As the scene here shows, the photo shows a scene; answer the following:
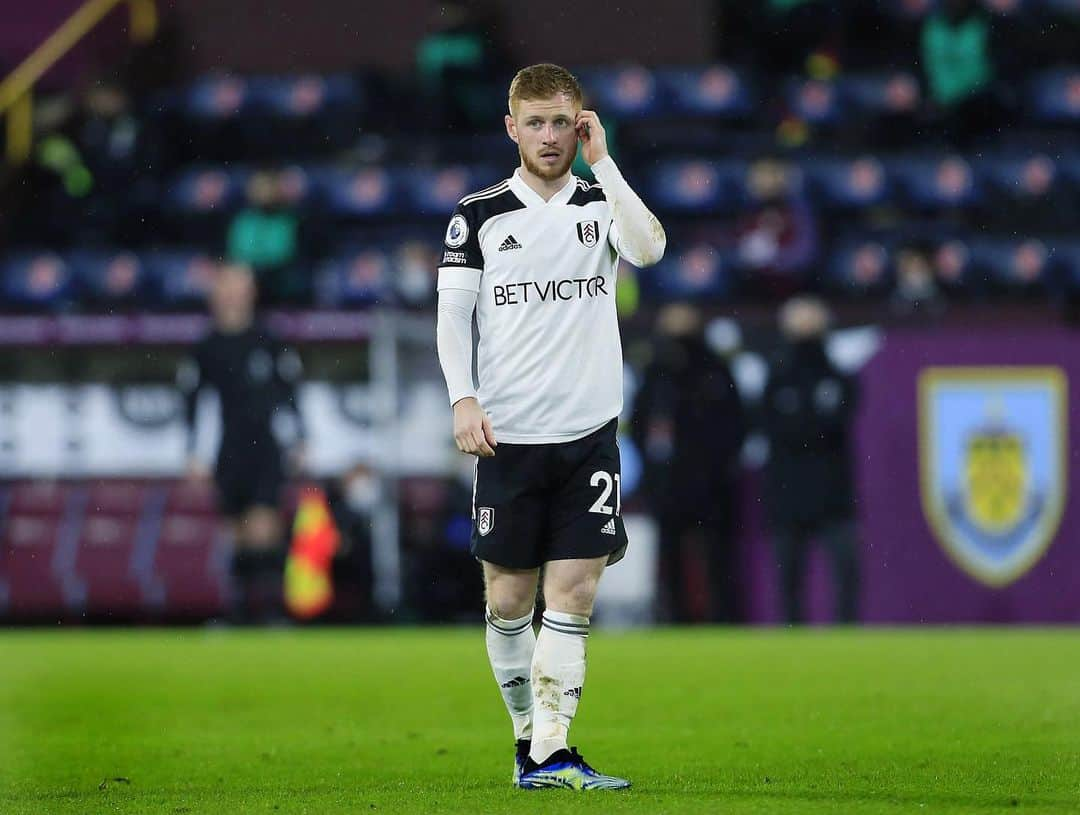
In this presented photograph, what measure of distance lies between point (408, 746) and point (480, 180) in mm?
12363

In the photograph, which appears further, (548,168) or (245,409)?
(245,409)

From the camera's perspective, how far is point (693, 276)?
17.0 metres

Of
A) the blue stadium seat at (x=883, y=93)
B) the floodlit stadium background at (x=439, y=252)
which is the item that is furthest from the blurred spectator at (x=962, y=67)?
the blue stadium seat at (x=883, y=93)

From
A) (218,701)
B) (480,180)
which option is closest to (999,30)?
(480,180)

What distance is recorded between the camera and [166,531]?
15484 millimetres

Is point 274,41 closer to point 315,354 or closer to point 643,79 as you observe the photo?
point 643,79

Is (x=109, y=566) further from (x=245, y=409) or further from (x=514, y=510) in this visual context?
(x=514, y=510)

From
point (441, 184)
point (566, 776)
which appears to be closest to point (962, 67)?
point (441, 184)

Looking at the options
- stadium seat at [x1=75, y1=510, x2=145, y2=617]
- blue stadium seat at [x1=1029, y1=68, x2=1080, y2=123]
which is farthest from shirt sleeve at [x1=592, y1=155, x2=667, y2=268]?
blue stadium seat at [x1=1029, y1=68, x2=1080, y2=123]

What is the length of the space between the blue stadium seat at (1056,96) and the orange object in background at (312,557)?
28.8 feet

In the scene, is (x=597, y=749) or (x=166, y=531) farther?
(x=166, y=531)

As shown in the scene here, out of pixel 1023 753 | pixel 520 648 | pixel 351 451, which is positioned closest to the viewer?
pixel 520 648

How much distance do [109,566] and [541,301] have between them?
10.6 meters

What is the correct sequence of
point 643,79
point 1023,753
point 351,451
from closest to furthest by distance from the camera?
point 1023,753, point 351,451, point 643,79
